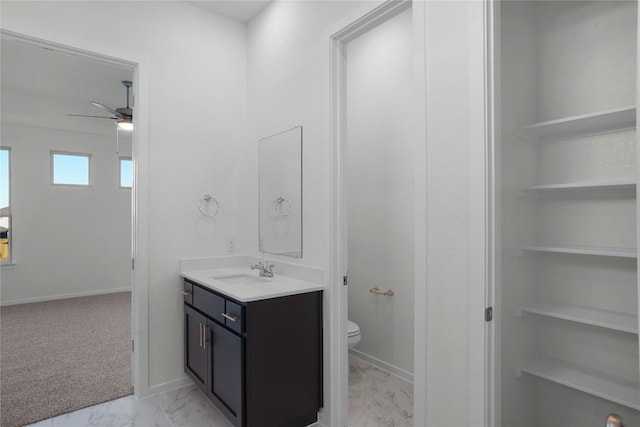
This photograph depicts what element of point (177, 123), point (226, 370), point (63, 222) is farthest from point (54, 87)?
point (226, 370)

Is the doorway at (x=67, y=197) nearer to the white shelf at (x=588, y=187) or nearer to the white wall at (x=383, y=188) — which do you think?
the white wall at (x=383, y=188)

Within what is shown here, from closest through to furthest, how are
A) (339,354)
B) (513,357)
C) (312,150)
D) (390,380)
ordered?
1. (513,357)
2. (339,354)
3. (312,150)
4. (390,380)

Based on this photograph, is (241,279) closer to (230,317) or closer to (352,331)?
(230,317)

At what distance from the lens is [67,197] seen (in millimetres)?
5543

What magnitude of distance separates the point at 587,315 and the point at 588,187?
1.93 ft

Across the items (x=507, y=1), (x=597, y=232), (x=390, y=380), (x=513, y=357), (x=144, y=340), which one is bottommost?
(x=390, y=380)

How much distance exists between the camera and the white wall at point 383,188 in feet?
9.05

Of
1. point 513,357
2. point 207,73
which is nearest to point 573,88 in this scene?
point 513,357

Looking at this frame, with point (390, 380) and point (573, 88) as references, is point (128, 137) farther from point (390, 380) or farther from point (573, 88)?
point (573, 88)

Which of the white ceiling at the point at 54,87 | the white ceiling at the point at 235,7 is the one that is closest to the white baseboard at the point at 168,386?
the white ceiling at the point at 54,87

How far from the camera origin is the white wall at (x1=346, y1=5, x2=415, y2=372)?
2.76m

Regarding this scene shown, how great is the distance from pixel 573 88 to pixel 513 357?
139 cm

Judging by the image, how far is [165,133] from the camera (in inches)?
105

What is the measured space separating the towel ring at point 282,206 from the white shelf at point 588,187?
1433 millimetres
